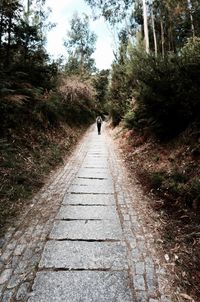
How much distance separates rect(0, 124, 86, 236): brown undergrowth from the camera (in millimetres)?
4544

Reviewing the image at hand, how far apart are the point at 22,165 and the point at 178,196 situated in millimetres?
3823

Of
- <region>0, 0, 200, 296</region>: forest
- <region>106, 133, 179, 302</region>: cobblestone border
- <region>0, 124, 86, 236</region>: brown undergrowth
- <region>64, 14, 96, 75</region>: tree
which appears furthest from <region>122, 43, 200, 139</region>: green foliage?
<region>64, 14, 96, 75</region>: tree

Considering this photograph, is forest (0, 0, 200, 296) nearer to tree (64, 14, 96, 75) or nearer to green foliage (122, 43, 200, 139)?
green foliage (122, 43, 200, 139)

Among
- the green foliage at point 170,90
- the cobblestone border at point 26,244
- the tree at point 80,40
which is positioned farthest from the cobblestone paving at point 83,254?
the tree at point 80,40

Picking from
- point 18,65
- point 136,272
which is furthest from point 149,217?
point 18,65

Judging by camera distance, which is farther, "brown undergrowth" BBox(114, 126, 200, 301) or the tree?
the tree

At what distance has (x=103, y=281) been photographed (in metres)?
2.60

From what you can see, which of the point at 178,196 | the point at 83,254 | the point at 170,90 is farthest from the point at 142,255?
the point at 170,90

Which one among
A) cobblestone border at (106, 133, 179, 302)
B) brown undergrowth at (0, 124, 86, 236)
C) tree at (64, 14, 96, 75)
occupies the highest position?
tree at (64, 14, 96, 75)

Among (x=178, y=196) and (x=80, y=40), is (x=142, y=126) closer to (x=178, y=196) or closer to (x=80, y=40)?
(x=178, y=196)

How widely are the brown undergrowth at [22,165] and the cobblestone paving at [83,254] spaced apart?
29 cm

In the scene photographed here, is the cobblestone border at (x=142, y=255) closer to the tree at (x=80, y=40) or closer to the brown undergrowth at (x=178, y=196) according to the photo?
the brown undergrowth at (x=178, y=196)

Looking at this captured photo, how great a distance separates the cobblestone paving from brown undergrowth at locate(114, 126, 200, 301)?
24 cm

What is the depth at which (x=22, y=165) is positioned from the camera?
6363mm
